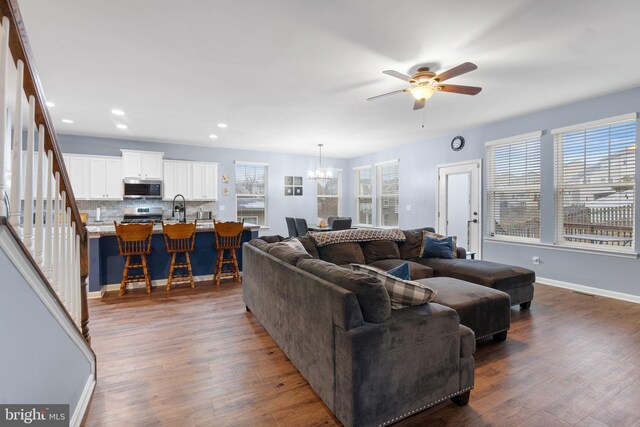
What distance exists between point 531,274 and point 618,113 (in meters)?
2.42

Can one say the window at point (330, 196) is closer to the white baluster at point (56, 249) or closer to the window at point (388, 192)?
the window at point (388, 192)

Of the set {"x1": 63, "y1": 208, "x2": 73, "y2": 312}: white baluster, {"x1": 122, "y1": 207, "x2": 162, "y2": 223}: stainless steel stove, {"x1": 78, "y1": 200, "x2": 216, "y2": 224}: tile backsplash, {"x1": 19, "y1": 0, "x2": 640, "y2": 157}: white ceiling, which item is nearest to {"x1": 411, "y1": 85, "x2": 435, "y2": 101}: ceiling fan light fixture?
{"x1": 19, "y1": 0, "x2": 640, "y2": 157}: white ceiling

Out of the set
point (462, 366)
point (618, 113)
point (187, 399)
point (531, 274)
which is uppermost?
point (618, 113)

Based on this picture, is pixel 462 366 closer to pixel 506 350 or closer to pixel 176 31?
pixel 506 350

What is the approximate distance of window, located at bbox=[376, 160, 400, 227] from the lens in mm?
7582

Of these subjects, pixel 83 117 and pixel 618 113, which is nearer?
pixel 618 113

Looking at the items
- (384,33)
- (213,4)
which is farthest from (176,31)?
(384,33)

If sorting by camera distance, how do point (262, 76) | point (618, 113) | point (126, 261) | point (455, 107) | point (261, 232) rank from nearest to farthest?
point (262, 76)
point (618, 113)
point (126, 261)
point (455, 107)
point (261, 232)

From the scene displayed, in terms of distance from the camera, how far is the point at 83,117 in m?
4.90

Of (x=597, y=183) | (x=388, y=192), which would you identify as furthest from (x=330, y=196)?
(x=597, y=183)

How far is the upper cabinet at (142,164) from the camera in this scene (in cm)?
612

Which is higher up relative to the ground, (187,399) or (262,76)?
(262,76)

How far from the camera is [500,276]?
3.35 m

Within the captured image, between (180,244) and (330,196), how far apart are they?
16.7 feet
